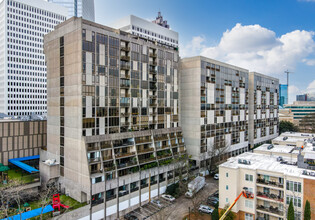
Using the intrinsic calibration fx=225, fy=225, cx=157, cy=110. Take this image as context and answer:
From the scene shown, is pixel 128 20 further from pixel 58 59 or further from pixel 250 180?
pixel 250 180

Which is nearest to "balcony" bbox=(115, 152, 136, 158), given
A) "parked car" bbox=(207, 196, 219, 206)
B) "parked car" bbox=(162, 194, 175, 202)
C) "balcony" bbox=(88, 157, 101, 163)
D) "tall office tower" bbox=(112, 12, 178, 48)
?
"balcony" bbox=(88, 157, 101, 163)

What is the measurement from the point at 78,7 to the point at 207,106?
127 metres

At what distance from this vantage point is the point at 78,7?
14912cm

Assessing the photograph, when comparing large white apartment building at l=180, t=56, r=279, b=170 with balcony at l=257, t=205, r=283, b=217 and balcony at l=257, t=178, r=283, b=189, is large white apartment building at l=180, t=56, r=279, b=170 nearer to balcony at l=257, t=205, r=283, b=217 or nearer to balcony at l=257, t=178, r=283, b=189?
balcony at l=257, t=178, r=283, b=189

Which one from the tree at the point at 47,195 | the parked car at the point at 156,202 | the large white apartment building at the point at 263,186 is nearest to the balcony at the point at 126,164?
the parked car at the point at 156,202

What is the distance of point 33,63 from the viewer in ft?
386

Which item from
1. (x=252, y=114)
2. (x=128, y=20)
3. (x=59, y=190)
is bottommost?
(x=59, y=190)

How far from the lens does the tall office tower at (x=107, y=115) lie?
40.0 meters

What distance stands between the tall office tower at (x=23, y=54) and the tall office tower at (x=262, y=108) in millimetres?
104644

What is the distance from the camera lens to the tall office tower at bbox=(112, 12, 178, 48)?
108m

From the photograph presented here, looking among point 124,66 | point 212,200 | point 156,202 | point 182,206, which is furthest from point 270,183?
point 124,66

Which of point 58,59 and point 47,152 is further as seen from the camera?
point 47,152

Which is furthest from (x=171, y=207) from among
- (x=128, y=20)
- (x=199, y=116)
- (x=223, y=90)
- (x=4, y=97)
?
(x=4, y=97)

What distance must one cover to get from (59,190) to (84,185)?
31.1ft
